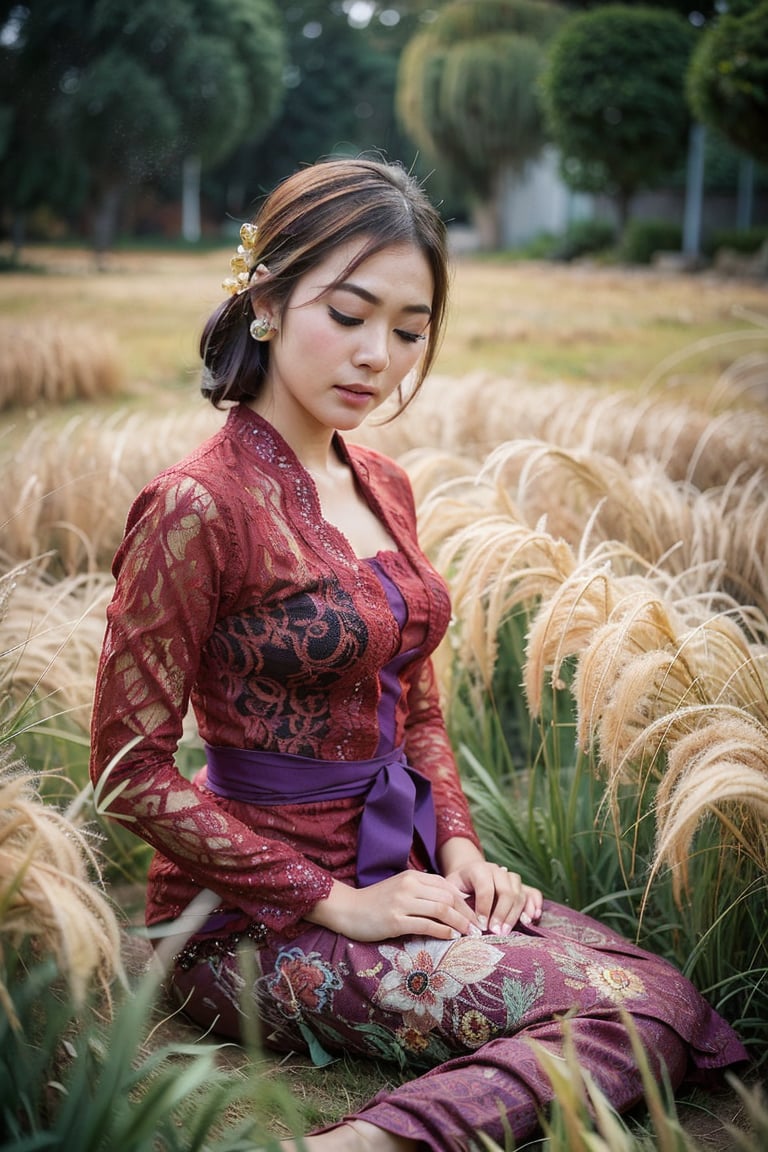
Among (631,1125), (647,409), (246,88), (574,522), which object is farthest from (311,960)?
(246,88)

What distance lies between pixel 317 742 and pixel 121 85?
389 cm

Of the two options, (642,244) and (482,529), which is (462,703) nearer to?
(482,529)

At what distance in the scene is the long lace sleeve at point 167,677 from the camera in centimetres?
135

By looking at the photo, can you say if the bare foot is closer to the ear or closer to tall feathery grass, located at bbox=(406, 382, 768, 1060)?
tall feathery grass, located at bbox=(406, 382, 768, 1060)

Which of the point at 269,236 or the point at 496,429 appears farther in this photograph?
the point at 496,429

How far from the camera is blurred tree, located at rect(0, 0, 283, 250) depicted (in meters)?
4.36

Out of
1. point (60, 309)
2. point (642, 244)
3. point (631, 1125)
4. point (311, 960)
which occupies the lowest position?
point (631, 1125)

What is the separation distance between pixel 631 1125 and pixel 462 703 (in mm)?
1083

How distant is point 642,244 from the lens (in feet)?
31.0

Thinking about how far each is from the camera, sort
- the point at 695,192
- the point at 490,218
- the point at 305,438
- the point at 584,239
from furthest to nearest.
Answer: the point at 584,239 < the point at 490,218 < the point at 695,192 < the point at 305,438

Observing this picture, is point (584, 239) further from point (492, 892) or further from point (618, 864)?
point (492, 892)

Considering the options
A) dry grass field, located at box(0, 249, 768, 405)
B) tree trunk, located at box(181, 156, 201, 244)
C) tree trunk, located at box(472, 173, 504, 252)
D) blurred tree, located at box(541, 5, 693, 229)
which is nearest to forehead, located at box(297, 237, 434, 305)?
dry grass field, located at box(0, 249, 768, 405)

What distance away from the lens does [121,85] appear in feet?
14.7

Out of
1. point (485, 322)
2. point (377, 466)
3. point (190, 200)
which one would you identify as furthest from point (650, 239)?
point (377, 466)
